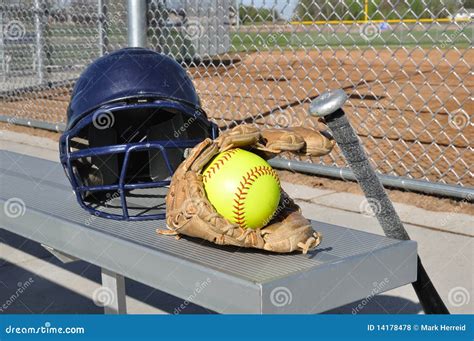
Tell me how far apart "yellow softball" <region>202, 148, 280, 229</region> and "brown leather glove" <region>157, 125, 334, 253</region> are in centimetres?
3

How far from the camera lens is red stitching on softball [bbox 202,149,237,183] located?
231 centimetres

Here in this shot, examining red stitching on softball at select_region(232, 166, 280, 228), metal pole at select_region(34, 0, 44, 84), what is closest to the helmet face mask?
red stitching on softball at select_region(232, 166, 280, 228)

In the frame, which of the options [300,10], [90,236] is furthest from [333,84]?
[90,236]

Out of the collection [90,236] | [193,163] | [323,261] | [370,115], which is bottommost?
[370,115]

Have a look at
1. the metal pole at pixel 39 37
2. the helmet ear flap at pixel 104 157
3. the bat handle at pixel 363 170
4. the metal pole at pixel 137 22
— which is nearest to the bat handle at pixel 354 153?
the bat handle at pixel 363 170

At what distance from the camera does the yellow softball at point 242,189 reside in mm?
A: 2244

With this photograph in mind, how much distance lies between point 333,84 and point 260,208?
904cm

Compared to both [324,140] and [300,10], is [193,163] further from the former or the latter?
[300,10]

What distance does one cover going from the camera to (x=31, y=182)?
11.3 feet

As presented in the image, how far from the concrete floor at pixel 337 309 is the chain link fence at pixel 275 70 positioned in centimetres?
72

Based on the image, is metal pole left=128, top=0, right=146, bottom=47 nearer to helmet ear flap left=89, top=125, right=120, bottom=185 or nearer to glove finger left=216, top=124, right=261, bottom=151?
helmet ear flap left=89, top=125, right=120, bottom=185

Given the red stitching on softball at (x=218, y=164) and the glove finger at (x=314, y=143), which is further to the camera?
the glove finger at (x=314, y=143)

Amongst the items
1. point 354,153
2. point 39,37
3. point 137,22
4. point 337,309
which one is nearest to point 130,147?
point 354,153

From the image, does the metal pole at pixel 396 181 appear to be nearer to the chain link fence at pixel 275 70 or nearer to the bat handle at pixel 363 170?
the chain link fence at pixel 275 70
